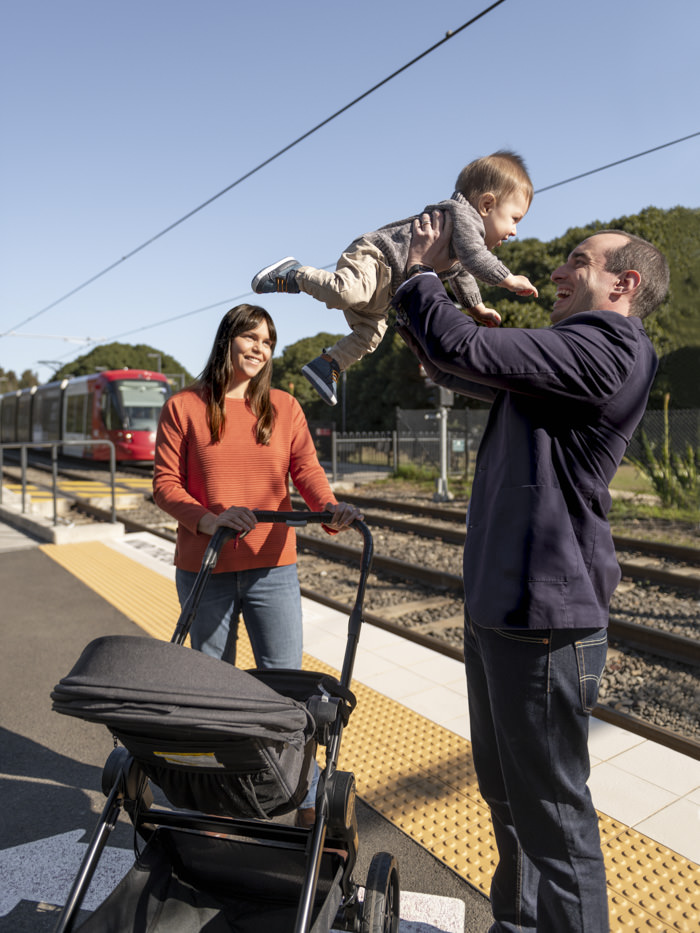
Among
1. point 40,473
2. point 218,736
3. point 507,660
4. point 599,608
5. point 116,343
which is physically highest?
point 116,343

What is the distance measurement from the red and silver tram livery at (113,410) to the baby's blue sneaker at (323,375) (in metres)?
18.3

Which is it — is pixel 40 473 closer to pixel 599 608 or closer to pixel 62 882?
pixel 62 882

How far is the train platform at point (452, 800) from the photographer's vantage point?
2.43 m

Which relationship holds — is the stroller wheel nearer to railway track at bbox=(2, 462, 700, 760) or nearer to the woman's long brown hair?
the woman's long brown hair

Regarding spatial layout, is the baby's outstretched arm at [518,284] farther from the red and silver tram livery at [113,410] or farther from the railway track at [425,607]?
the red and silver tram livery at [113,410]

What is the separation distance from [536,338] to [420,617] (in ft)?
17.2

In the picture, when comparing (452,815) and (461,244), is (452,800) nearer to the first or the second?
(452,815)

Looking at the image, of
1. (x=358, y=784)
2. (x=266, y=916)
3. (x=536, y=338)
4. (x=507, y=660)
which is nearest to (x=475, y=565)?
(x=507, y=660)

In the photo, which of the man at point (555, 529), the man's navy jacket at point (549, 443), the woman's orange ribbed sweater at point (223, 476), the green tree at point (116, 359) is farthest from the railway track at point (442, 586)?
the green tree at point (116, 359)

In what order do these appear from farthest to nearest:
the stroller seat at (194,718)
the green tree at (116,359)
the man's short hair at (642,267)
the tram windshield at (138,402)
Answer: the green tree at (116,359) < the tram windshield at (138,402) < the man's short hair at (642,267) < the stroller seat at (194,718)

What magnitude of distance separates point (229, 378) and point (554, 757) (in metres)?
1.84

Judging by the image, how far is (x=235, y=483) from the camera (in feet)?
9.35

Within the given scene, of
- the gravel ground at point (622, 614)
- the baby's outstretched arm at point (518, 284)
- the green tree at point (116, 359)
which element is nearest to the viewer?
the baby's outstretched arm at point (518, 284)

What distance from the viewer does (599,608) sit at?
5.60ft
